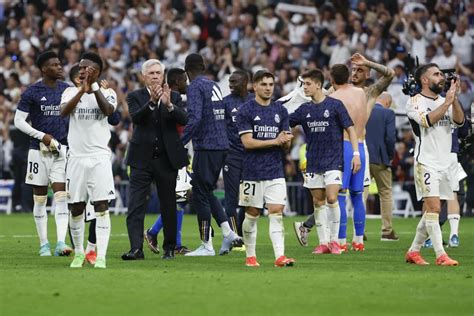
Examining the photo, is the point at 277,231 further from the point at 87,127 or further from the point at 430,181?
the point at 87,127

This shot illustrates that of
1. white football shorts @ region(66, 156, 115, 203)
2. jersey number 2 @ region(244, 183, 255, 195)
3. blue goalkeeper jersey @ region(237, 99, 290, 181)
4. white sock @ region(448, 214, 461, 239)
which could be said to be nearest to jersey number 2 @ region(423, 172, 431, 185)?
blue goalkeeper jersey @ region(237, 99, 290, 181)

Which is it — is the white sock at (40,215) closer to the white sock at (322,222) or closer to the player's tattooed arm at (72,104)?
the player's tattooed arm at (72,104)

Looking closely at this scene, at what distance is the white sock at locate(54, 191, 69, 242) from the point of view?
16.2m

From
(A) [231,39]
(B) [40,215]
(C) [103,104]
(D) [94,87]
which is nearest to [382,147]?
(B) [40,215]

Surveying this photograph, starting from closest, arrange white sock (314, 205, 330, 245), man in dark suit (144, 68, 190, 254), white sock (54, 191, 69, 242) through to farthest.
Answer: man in dark suit (144, 68, 190, 254) → white sock (54, 191, 69, 242) → white sock (314, 205, 330, 245)

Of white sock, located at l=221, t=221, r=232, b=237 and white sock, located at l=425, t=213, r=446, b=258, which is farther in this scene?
white sock, located at l=221, t=221, r=232, b=237

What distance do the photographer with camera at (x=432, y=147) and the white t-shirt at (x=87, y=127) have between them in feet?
11.9

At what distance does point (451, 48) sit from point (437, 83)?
14.4 m

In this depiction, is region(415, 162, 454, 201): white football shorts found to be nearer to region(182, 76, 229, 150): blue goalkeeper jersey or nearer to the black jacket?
the black jacket

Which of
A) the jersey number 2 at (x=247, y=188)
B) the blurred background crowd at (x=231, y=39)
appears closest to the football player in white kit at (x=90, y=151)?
the jersey number 2 at (x=247, y=188)

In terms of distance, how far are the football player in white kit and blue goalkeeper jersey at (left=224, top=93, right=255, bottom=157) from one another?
3981 mm

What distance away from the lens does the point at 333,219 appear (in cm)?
1684

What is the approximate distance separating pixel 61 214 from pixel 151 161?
1.74 meters

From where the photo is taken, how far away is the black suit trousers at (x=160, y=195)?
50.3 ft
